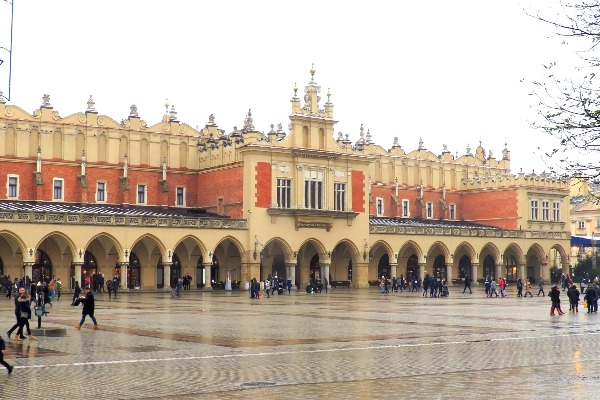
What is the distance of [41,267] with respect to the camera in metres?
61.5

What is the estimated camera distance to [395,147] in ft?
285

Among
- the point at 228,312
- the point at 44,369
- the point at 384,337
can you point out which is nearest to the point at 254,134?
the point at 228,312

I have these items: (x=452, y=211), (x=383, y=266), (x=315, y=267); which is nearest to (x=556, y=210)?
(x=452, y=211)

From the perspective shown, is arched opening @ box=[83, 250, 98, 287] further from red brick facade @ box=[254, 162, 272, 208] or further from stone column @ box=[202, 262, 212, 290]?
red brick facade @ box=[254, 162, 272, 208]

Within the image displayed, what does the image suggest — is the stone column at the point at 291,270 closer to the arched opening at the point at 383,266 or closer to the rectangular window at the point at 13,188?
the arched opening at the point at 383,266

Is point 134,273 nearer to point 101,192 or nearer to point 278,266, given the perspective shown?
point 101,192

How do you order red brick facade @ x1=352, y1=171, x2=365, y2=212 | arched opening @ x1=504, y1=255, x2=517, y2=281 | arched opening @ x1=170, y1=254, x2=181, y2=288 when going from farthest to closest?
arched opening @ x1=504, y1=255, x2=517, y2=281 < red brick facade @ x1=352, y1=171, x2=365, y2=212 < arched opening @ x1=170, y1=254, x2=181, y2=288

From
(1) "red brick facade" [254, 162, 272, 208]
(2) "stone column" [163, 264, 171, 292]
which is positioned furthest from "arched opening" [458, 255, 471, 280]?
(2) "stone column" [163, 264, 171, 292]

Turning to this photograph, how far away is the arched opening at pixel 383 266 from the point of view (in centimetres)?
7838

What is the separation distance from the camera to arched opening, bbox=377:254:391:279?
78375mm

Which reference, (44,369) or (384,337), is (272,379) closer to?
(44,369)

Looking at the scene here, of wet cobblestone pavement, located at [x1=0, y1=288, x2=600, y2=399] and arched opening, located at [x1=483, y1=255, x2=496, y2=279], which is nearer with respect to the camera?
wet cobblestone pavement, located at [x1=0, y1=288, x2=600, y2=399]

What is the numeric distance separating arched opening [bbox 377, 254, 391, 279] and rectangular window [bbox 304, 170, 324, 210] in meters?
11.3

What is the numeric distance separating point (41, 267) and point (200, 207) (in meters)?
15.5
